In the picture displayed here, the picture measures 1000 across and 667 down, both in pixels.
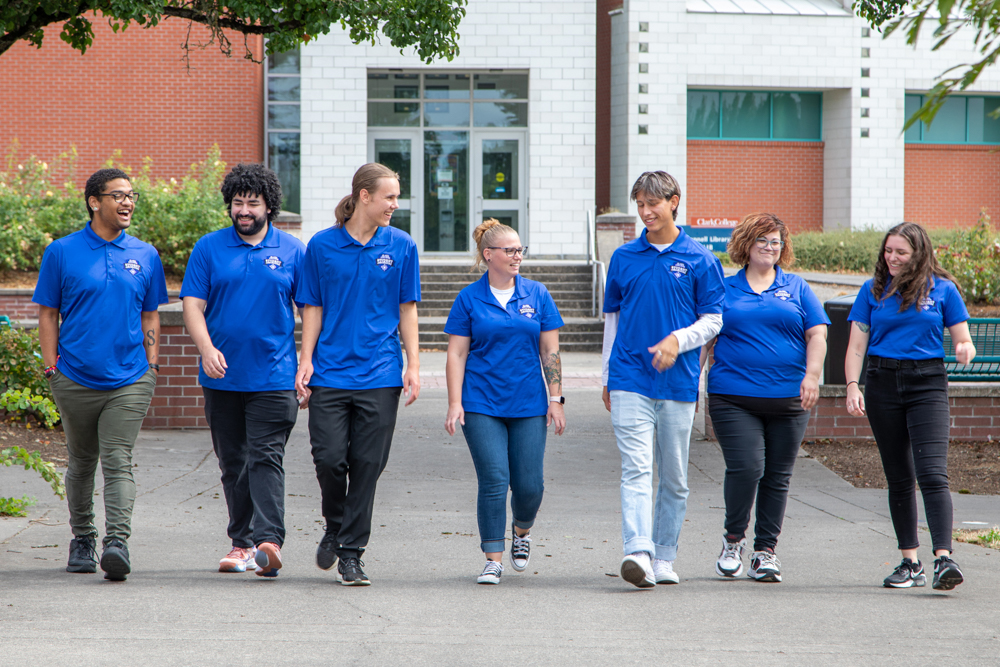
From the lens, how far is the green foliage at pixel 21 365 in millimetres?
9219

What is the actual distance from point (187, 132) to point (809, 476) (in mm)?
19263

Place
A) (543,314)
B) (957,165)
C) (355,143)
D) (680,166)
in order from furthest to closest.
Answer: (957,165) → (680,166) → (355,143) → (543,314)

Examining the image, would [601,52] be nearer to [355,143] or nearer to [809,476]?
[355,143]

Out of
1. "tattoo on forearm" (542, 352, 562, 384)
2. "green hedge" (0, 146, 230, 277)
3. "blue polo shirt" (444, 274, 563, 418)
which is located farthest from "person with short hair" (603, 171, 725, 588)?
"green hedge" (0, 146, 230, 277)

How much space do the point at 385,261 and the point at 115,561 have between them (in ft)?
6.15

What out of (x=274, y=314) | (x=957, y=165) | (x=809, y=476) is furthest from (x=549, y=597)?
(x=957, y=165)

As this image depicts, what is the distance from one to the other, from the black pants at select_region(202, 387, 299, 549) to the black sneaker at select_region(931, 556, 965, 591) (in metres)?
3.14

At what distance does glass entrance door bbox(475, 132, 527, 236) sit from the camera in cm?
2395

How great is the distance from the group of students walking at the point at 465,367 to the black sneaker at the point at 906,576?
0.04 feet

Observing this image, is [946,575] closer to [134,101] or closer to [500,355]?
[500,355]

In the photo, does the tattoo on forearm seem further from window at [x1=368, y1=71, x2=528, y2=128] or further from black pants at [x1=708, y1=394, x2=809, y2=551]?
window at [x1=368, y1=71, x2=528, y2=128]

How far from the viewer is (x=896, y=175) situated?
1050 inches

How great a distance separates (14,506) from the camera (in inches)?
246

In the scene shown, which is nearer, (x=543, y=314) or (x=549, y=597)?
(x=549, y=597)
